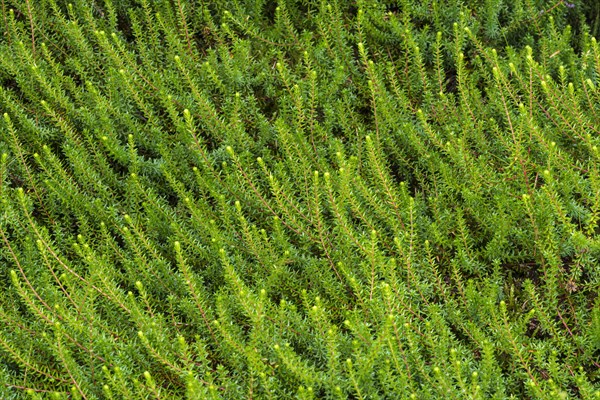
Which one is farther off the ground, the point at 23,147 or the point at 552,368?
the point at 23,147

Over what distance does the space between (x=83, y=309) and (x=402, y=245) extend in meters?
1.03

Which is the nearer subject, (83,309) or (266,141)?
Result: (83,309)

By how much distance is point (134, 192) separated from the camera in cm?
255

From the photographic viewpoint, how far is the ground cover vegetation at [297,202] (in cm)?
209

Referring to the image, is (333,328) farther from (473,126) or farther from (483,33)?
(483,33)

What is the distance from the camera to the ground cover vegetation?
2.09 m

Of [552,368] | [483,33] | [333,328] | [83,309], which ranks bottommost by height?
[552,368]

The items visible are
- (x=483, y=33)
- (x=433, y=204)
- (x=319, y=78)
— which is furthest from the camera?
(x=483, y=33)

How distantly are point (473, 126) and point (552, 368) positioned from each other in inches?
40.3

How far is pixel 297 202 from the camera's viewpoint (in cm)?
245

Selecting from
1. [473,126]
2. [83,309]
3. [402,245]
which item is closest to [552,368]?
[402,245]

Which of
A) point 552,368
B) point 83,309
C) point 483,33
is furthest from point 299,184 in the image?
point 483,33

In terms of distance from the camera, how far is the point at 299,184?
2545mm

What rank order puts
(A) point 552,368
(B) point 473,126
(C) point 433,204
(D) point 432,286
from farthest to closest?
(B) point 473,126 → (C) point 433,204 → (D) point 432,286 → (A) point 552,368
